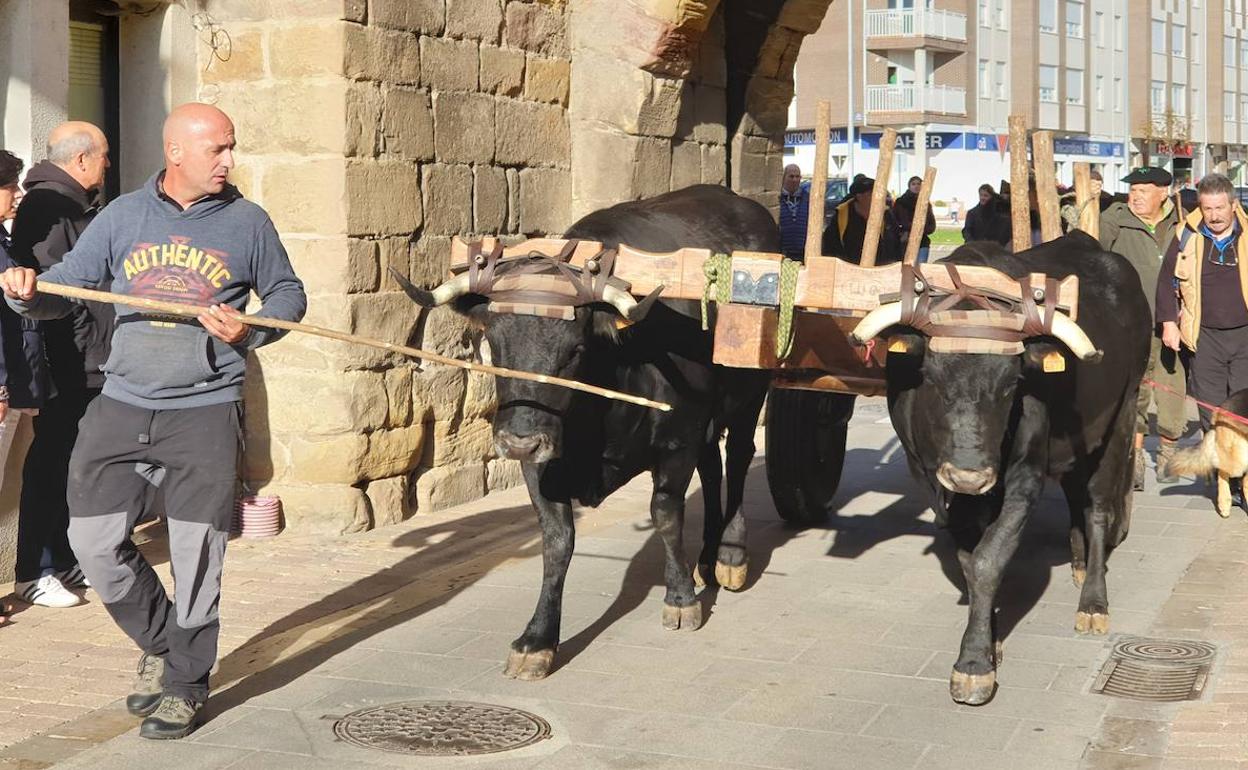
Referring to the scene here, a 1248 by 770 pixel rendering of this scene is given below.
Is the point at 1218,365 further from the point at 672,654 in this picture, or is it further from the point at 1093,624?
the point at 672,654

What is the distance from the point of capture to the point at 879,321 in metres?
5.87

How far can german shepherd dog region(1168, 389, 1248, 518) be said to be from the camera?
942 cm

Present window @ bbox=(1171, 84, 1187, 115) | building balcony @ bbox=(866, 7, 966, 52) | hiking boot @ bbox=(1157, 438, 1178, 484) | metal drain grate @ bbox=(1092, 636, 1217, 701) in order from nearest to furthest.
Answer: metal drain grate @ bbox=(1092, 636, 1217, 701)
hiking boot @ bbox=(1157, 438, 1178, 484)
building balcony @ bbox=(866, 7, 966, 52)
window @ bbox=(1171, 84, 1187, 115)

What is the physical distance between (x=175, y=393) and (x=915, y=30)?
204 ft

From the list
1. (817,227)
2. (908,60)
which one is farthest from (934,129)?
(817,227)

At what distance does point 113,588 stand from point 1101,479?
411 cm

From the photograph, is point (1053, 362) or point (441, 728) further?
point (1053, 362)

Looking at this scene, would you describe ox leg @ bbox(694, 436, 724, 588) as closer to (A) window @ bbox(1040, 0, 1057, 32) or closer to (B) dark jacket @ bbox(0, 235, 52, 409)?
(B) dark jacket @ bbox(0, 235, 52, 409)

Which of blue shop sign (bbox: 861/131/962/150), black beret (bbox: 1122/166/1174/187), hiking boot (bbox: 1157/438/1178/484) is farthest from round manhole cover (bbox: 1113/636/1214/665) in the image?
blue shop sign (bbox: 861/131/962/150)

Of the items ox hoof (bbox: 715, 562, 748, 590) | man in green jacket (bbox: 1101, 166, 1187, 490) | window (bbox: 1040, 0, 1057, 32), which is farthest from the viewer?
window (bbox: 1040, 0, 1057, 32)

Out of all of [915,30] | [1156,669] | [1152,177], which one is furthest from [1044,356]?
[915,30]

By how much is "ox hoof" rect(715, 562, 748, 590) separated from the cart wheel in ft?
4.13

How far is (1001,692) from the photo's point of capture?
605 centimetres

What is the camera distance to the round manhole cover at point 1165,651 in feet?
21.2
